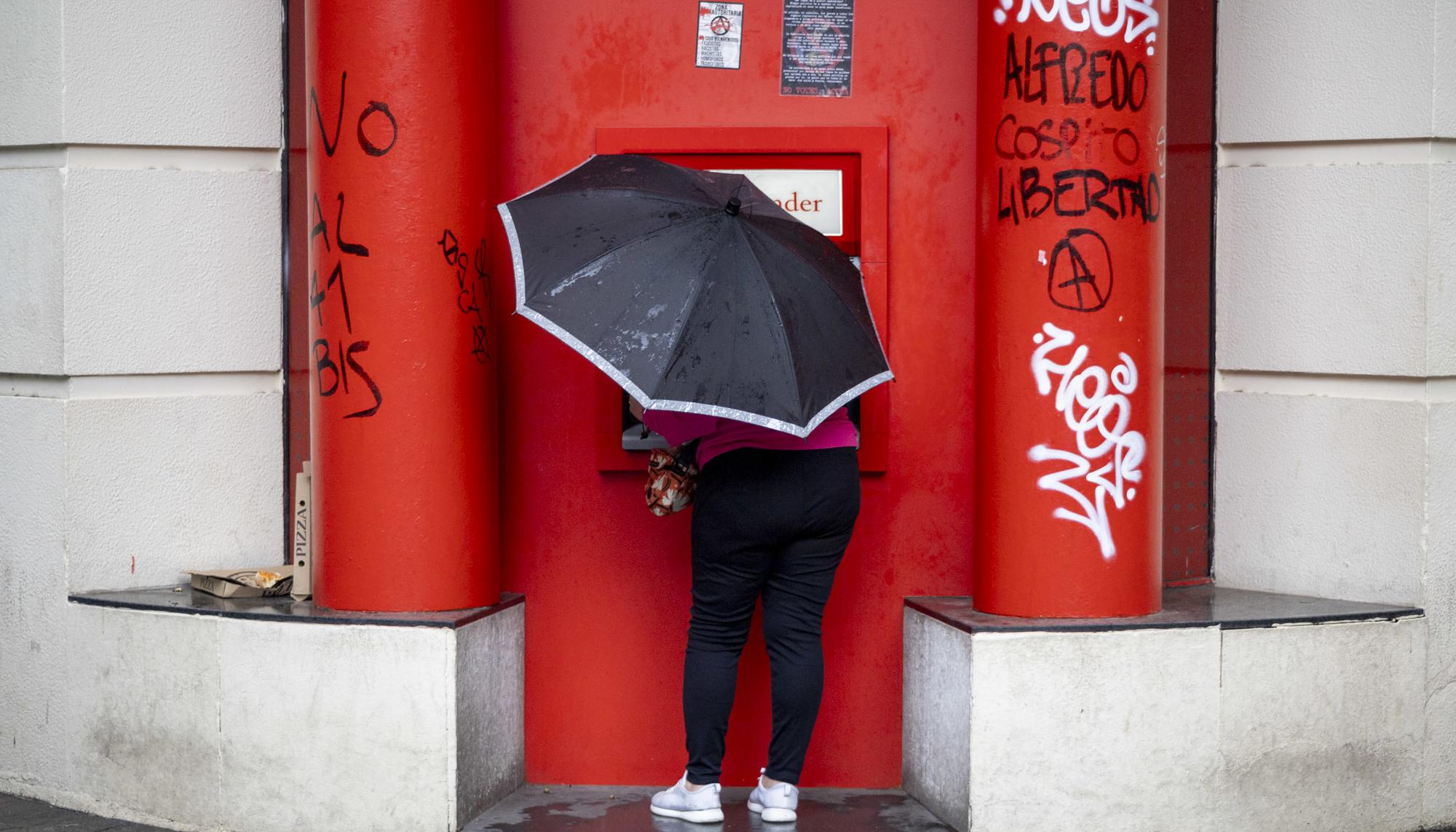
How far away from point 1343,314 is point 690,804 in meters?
2.76

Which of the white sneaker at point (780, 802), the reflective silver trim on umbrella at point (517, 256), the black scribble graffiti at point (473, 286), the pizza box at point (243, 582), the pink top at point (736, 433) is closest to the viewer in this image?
the reflective silver trim on umbrella at point (517, 256)

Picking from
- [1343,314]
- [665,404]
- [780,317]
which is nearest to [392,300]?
[665,404]

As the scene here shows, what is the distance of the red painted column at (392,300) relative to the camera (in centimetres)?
399

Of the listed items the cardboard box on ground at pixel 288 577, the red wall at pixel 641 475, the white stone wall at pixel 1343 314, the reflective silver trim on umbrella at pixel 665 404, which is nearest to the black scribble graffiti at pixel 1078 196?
the red wall at pixel 641 475

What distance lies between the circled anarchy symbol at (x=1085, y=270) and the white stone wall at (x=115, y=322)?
286 centimetres

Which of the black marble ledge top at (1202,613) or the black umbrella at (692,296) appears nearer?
the black umbrella at (692,296)

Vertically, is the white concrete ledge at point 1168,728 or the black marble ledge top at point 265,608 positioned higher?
the black marble ledge top at point 265,608

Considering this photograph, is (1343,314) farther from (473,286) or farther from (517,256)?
(473,286)

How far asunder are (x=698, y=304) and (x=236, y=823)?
2.26 m

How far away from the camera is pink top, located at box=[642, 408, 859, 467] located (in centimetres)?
371

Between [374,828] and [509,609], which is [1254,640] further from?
[374,828]

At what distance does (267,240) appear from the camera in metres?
4.67

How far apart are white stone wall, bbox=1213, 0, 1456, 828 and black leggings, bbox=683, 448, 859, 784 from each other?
168 centimetres

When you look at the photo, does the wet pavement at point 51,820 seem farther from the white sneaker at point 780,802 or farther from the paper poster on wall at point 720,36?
the paper poster on wall at point 720,36
